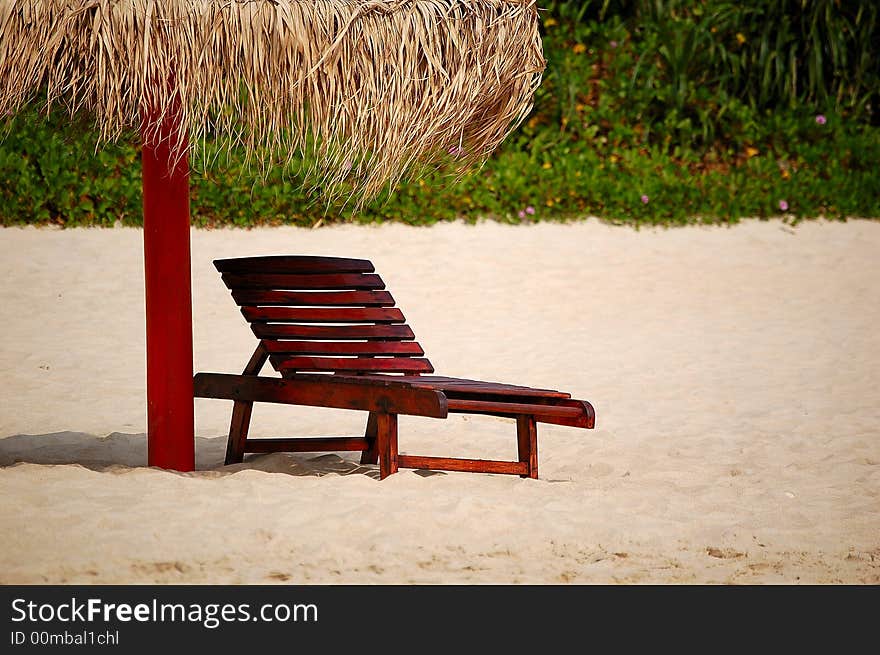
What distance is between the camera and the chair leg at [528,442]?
4156 mm

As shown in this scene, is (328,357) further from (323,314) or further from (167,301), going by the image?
(167,301)

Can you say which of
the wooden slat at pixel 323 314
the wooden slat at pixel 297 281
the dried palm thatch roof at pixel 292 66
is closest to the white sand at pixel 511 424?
the wooden slat at pixel 323 314

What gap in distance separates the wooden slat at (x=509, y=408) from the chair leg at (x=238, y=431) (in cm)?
96

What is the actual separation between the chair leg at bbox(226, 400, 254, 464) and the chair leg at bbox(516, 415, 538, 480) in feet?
3.40

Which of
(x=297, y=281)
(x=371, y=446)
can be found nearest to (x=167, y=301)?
(x=297, y=281)

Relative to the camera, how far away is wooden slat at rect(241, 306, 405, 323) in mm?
4383

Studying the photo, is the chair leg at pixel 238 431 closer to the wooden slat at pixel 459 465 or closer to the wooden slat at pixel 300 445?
the wooden slat at pixel 300 445

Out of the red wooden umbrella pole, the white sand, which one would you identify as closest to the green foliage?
the white sand

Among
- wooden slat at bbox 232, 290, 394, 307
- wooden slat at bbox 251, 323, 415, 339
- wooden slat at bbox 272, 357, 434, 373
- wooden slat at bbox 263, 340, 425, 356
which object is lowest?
wooden slat at bbox 272, 357, 434, 373

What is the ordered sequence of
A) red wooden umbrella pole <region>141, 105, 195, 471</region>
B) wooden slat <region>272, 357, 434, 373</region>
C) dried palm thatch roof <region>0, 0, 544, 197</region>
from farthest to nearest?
wooden slat <region>272, 357, 434, 373</region> → red wooden umbrella pole <region>141, 105, 195, 471</region> → dried palm thatch roof <region>0, 0, 544, 197</region>

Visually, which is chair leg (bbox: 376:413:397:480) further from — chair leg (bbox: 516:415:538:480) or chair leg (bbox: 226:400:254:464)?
chair leg (bbox: 226:400:254:464)

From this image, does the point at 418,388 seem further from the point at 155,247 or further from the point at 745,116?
the point at 745,116

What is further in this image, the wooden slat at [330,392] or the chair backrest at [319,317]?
the chair backrest at [319,317]
